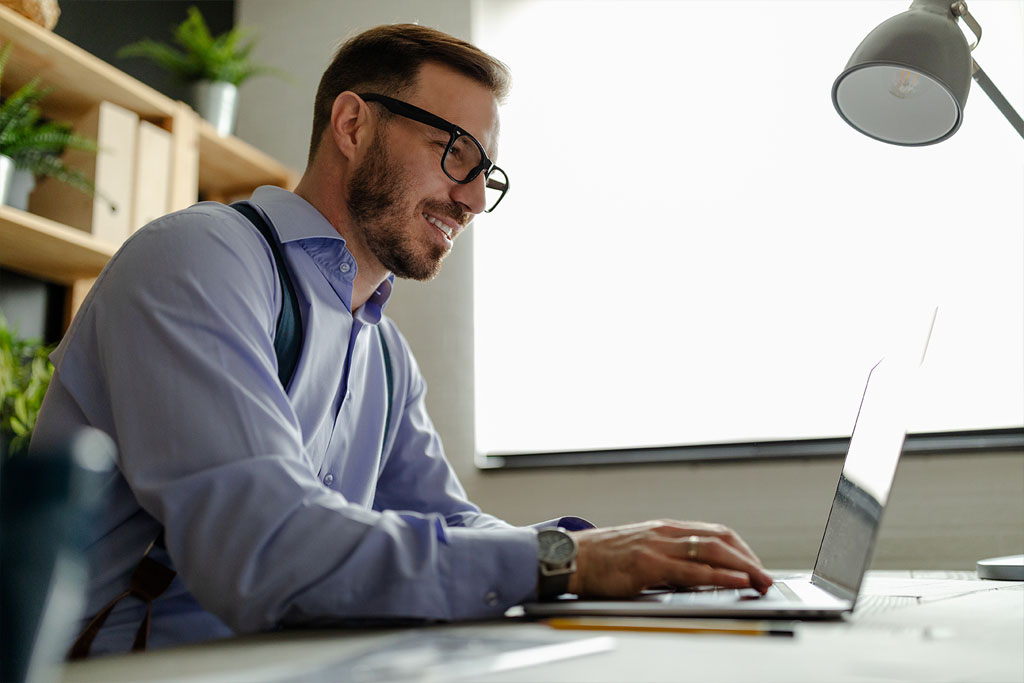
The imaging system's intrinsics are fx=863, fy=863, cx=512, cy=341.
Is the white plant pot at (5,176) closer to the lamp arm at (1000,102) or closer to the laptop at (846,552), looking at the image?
the laptop at (846,552)

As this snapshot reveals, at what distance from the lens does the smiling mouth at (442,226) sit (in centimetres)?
134

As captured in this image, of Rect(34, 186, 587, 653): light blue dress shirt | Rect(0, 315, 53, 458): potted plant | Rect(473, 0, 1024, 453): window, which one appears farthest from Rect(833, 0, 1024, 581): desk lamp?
Rect(0, 315, 53, 458): potted plant

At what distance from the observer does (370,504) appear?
1.25 m

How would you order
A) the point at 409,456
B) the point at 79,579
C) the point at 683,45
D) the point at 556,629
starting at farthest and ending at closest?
the point at 683,45
the point at 409,456
the point at 556,629
the point at 79,579

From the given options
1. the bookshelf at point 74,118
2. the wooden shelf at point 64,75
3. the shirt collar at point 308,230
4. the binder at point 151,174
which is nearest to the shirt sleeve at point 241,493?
the shirt collar at point 308,230

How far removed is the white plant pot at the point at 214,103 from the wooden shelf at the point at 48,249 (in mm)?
600

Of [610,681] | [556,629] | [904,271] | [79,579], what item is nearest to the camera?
[79,579]

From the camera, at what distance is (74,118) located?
221 cm

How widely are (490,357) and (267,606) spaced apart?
1.84m

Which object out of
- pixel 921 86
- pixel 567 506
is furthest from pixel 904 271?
pixel 567 506

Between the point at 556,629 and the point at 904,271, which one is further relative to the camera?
the point at 904,271

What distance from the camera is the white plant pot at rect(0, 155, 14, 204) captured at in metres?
1.79

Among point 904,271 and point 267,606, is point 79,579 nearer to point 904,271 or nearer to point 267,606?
point 267,606

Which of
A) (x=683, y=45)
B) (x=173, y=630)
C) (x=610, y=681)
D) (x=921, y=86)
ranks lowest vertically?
(x=173, y=630)
